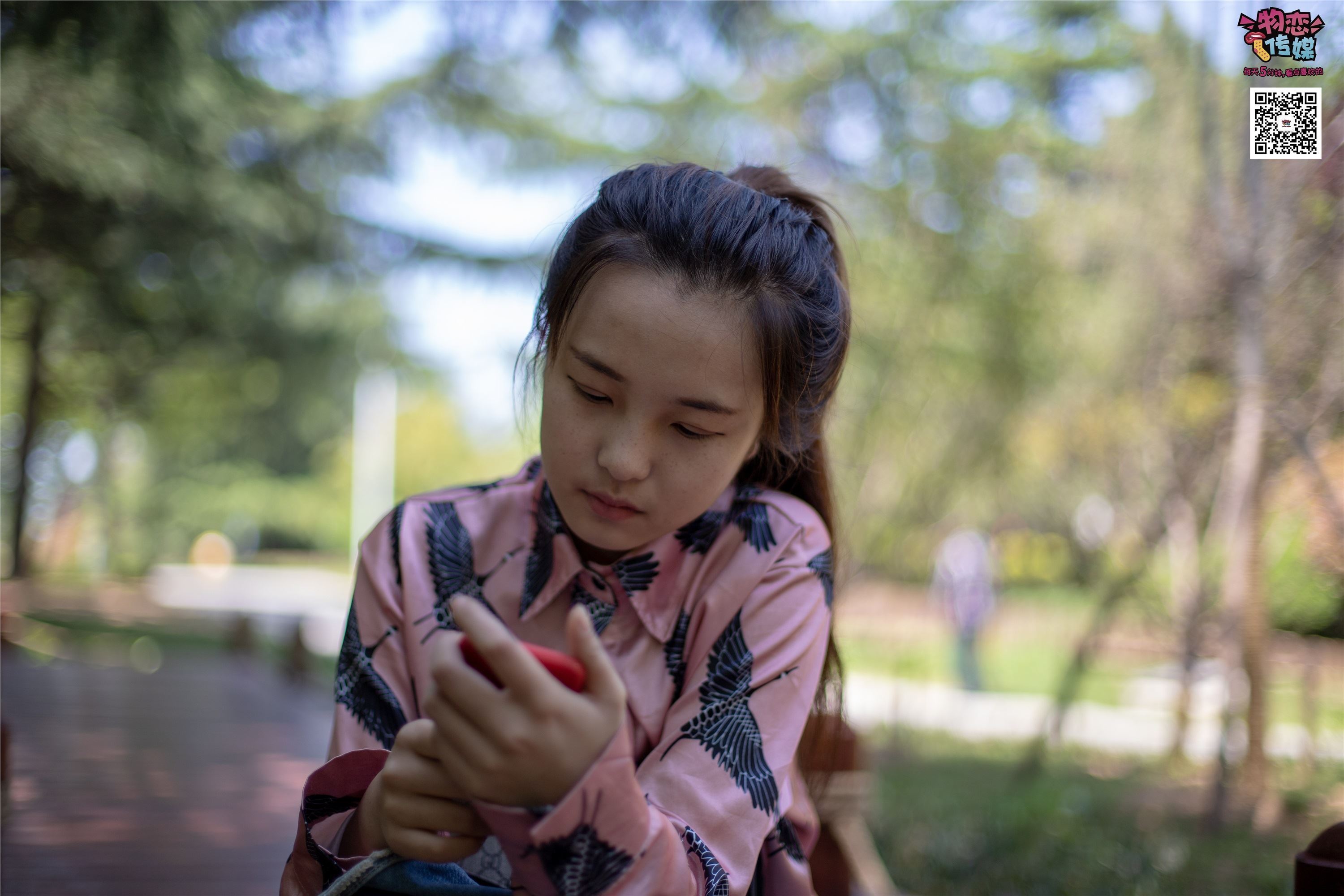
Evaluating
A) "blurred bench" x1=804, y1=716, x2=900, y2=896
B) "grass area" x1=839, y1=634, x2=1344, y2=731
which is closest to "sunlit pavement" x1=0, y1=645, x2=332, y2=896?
"blurred bench" x1=804, y1=716, x2=900, y2=896

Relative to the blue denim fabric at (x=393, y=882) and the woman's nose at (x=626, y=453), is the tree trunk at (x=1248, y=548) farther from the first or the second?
the blue denim fabric at (x=393, y=882)

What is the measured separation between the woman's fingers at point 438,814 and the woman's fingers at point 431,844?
0.01 meters

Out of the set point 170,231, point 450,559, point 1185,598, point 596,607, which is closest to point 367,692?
point 450,559

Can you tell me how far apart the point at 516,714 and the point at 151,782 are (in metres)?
4.21

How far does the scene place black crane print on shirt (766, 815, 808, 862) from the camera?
160 centimetres

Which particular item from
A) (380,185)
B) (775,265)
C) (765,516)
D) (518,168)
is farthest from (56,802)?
(518,168)

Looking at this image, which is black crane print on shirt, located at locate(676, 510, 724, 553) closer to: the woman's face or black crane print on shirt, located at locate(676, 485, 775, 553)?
black crane print on shirt, located at locate(676, 485, 775, 553)

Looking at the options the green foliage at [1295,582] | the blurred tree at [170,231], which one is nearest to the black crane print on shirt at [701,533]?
the blurred tree at [170,231]

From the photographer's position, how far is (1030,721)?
8203 mm

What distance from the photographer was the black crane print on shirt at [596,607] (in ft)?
5.20

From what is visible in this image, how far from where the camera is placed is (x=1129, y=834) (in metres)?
4.48

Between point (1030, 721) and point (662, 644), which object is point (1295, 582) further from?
point (662, 644)

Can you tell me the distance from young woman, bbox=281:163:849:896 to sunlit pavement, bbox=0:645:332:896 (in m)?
1.94

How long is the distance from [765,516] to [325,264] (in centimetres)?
666
